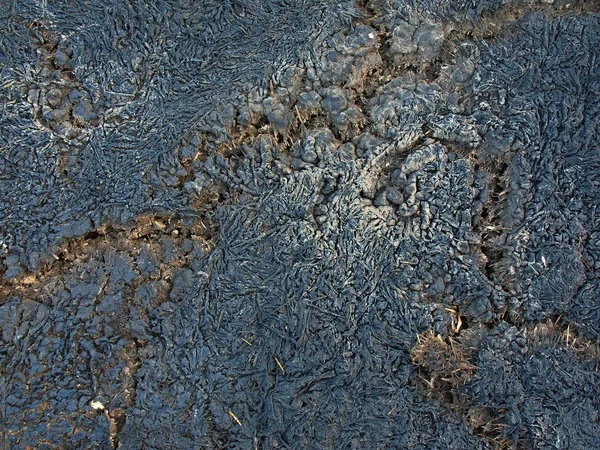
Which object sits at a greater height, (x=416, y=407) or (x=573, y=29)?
(x=573, y=29)

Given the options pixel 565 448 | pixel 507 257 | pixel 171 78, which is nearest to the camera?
pixel 565 448

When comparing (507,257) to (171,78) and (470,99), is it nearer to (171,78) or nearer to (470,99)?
(470,99)

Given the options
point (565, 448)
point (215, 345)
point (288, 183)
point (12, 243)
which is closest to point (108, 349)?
point (215, 345)

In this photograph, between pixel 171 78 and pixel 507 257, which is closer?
pixel 507 257

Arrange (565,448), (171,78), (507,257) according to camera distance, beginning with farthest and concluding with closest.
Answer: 1. (171,78)
2. (507,257)
3. (565,448)

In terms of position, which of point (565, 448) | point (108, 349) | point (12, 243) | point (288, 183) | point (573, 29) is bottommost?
point (108, 349)

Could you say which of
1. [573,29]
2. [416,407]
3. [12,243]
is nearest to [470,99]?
[573,29]
